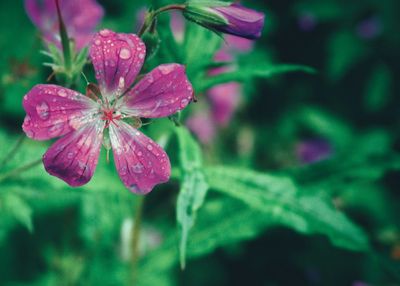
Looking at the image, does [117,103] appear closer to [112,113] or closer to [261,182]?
[112,113]

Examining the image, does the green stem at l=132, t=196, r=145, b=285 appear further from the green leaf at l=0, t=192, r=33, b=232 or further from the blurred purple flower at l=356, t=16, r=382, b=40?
the blurred purple flower at l=356, t=16, r=382, b=40

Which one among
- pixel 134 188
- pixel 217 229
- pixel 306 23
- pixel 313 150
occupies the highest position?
pixel 134 188

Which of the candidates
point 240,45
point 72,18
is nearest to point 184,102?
point 72,18

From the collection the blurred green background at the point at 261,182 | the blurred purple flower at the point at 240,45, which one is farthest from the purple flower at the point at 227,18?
the blurred purple flower at the point at 240,45

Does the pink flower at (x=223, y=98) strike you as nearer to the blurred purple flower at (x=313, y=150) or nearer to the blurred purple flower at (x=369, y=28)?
the blurred purple flower at (x=313, y=150)

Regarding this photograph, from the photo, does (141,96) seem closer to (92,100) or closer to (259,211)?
(92,100)

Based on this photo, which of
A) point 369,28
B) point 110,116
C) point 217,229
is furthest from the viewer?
point 369,28

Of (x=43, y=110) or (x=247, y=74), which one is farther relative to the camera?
(x=247, y=74)
